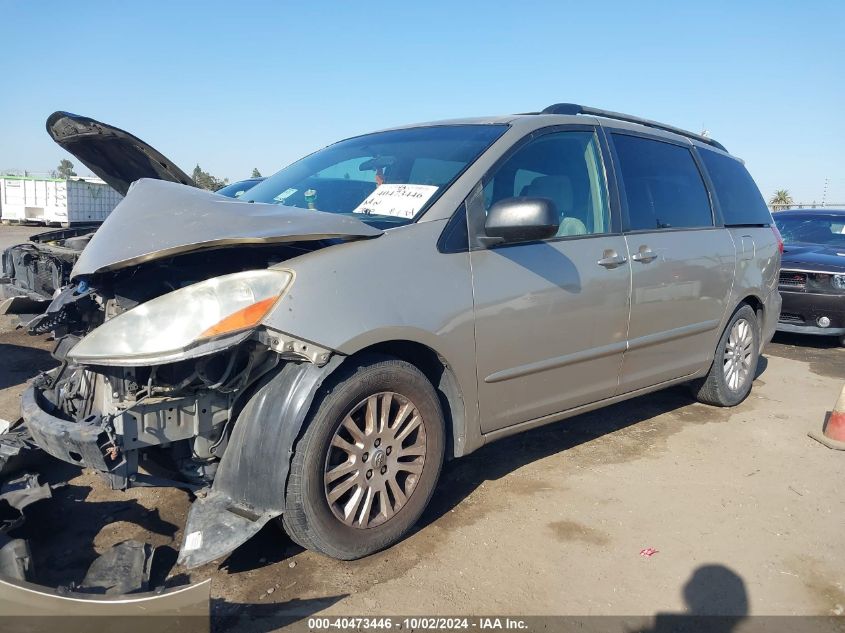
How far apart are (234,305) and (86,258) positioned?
74 cm

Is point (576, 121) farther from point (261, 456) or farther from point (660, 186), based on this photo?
point (261, 456)

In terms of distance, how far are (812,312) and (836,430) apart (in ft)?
12.1

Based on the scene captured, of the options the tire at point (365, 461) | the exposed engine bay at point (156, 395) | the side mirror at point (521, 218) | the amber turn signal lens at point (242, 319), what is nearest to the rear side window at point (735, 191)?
the side mirror at point (521, 218)

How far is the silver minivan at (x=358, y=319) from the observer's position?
7.76ft

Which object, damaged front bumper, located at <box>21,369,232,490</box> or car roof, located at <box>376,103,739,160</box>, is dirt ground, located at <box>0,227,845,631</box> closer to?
damaged front bumper, located at <box>21,369,232,490</box>

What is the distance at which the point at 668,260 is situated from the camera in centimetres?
391

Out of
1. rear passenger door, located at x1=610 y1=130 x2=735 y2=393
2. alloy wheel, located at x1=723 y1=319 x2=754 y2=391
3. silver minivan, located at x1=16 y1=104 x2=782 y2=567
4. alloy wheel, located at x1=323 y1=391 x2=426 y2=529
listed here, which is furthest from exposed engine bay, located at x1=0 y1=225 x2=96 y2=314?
alloy wheel, located at x1=723 y1=319 x2=754 y2=391

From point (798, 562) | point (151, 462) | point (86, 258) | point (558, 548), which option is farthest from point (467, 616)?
point (86, 258)

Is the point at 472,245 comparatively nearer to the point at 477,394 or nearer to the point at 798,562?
the point at 477,394

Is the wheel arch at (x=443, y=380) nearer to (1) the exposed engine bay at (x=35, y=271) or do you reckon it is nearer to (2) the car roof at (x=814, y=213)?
(1) the exposed engine bay at (x=35, y=271)

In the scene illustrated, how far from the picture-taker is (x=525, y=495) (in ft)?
11.2

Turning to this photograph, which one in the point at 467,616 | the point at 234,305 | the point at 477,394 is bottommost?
the point at 467,616

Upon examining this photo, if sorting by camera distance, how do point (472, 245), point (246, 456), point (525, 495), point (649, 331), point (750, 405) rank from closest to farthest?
point (246, 456) → point (472, 245) → point (525, 495) → point (649, 331) → point (750, 405)

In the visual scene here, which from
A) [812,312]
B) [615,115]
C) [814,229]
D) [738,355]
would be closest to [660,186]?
[615,115]
